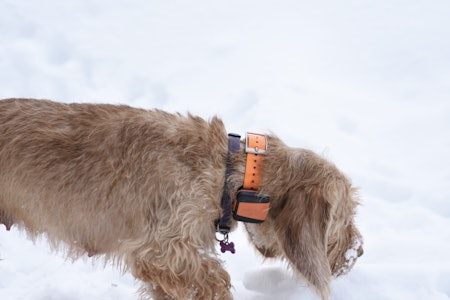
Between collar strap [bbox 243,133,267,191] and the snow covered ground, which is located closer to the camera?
collar strap [bbox 243,133,267,191]

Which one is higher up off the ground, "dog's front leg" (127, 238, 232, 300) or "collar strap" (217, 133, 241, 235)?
"collar strap" (217, 133, 241, 235)

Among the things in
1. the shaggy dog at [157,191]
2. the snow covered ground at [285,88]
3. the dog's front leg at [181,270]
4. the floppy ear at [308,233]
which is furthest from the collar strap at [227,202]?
the snow covered ground at [285,88]

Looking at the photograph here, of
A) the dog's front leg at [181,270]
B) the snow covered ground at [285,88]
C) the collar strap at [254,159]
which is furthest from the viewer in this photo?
the snow covered ground at [285,88]

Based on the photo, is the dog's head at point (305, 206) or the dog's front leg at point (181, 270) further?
the dog's head at point (305, 206)

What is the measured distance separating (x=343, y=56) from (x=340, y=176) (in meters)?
5.43

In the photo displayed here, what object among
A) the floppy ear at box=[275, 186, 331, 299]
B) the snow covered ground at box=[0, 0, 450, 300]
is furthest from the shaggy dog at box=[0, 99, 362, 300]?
the snow covered ground at box=[0, 0, 450, 300]

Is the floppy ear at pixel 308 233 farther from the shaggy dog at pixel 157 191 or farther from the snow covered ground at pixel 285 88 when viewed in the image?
the snow covered ground at pixel 285 88

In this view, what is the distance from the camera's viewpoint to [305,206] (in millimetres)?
2734

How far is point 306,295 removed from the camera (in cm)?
322

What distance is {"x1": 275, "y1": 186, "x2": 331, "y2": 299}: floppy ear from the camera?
273 centimetres

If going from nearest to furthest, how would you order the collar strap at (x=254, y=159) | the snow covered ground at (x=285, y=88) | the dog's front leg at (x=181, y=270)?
the dog's front leg at (x=181, y=270), the collar strap at (x=254, y=159), the snow covered ground at (x=285, y=88)

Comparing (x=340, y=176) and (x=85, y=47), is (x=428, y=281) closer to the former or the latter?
(x=340, y=176)

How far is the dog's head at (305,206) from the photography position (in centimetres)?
273

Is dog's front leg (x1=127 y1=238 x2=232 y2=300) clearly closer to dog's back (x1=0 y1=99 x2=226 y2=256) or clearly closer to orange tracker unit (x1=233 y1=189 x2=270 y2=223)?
dog's back (x1=0 y1=99 x2=226 y2=256)
